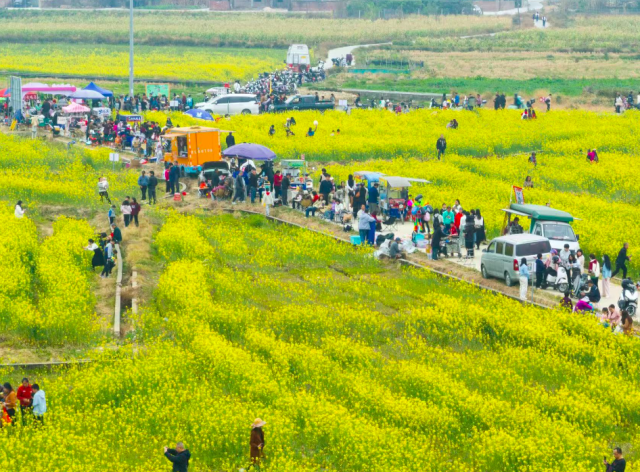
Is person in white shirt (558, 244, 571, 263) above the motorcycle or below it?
above

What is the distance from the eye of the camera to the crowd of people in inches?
800

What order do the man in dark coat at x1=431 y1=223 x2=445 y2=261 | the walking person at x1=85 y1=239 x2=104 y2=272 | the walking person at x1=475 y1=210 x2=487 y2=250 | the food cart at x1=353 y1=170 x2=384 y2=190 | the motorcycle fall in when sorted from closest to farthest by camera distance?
the motorcycle
the walking person at x1=85 y1=239 x2=104 y2=272
the man in dark coat at x1=431 y1=223 x2=445 y2=261
the walking person at x1=475 y1=210 x2=487 y2=250
the food cart at x1=353 y1=170 x2=384 y2=190

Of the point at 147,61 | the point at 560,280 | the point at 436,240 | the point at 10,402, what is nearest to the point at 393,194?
the point at 436,240

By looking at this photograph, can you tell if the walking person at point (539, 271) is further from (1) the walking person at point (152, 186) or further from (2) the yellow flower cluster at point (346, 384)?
(1) the walking person at point (152, 186)

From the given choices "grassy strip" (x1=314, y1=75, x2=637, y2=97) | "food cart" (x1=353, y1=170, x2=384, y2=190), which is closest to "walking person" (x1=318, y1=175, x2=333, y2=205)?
"food cart" (x1=353, y1=170, x2=384, y2=190)

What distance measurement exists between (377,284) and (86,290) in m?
8.27

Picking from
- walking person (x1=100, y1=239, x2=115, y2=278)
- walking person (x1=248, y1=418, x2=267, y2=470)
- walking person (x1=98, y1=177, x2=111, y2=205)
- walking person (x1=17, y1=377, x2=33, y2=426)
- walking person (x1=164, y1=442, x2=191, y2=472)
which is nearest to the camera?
walking person (x1=164, y1=442, x2=191, y2=472)

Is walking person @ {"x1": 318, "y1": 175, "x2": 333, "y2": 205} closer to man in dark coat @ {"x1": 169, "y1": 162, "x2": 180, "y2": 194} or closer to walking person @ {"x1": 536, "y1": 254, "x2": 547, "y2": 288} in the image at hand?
man in dark coat @ {"x1": 169, "y1": 162, "x2": 180, "y2": 194}

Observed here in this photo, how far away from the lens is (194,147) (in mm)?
44750

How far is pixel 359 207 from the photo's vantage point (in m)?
37.7

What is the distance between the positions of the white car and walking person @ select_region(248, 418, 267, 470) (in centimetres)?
4551

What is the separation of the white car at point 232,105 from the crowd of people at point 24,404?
43590mm

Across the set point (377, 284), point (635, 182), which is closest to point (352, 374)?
point (377, 284)

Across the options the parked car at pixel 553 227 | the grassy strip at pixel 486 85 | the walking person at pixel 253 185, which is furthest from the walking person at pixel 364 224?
the grassy strip at pixel 486 85
